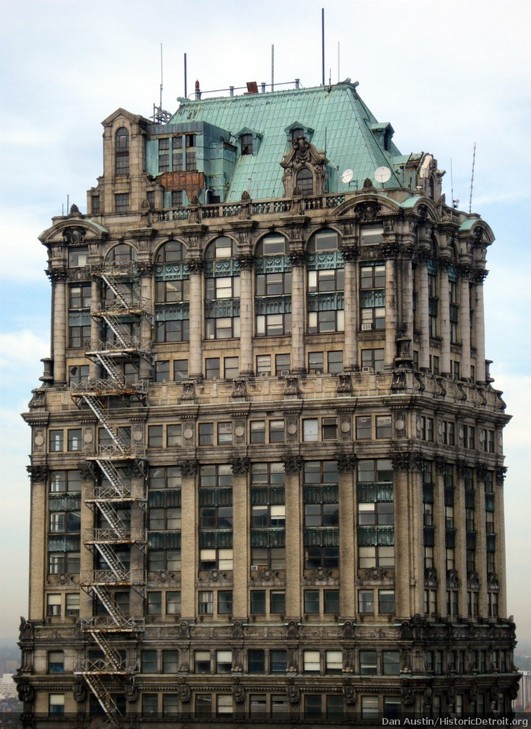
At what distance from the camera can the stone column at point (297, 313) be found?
6393 inches

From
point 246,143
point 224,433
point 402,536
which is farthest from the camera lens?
point 246,143

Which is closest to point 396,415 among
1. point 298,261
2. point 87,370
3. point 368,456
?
point 368,456

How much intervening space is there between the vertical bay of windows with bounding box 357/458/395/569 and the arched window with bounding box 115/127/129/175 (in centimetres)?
3569

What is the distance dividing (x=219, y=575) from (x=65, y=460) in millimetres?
17683

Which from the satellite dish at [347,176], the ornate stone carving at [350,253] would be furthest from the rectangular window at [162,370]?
the satellite dish at [347,176]

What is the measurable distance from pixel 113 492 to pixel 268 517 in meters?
14.1

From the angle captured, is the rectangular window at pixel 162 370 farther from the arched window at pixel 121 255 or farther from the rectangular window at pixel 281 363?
the rectangular window at pixel 281 363

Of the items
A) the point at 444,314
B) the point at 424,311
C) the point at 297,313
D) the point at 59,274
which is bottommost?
the point at 297,313

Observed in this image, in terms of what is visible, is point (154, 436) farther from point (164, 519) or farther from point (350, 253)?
point (350, 253)

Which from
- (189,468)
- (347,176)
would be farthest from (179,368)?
(347,176)

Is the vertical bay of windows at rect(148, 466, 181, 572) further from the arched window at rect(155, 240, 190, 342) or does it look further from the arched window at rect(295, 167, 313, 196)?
the arched window at rect(295, 167, 313, 196)

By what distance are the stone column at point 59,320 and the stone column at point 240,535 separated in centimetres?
1952

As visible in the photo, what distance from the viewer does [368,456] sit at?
6245 inches

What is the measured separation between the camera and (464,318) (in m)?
171
